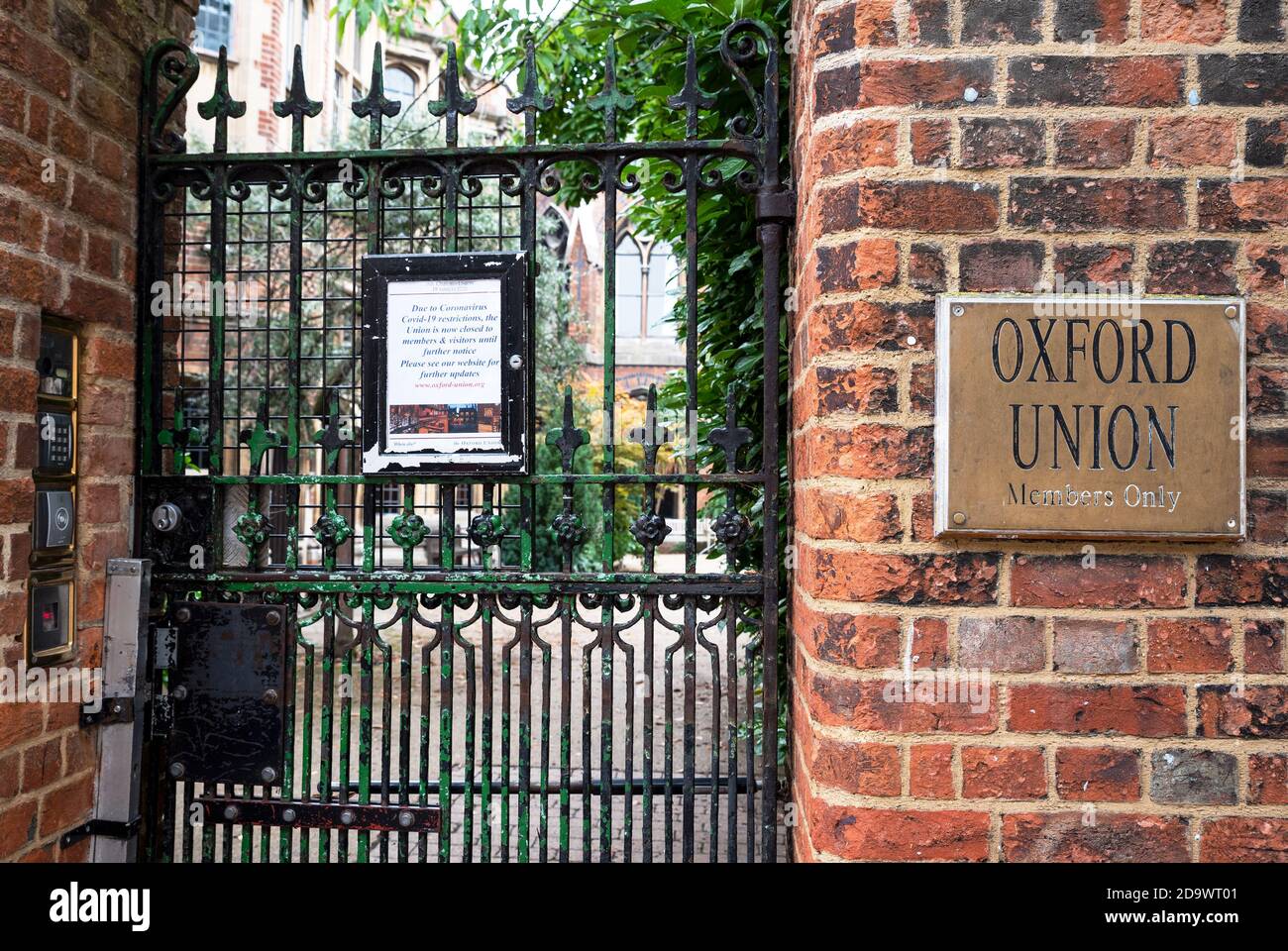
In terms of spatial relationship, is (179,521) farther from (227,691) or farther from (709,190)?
(709,190)

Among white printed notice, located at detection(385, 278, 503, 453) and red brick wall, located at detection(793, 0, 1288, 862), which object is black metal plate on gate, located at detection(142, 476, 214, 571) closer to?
white printed notice, located at detection(385, 278, 503, 453)

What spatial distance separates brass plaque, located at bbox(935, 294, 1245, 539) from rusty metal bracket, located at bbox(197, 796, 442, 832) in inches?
61.1

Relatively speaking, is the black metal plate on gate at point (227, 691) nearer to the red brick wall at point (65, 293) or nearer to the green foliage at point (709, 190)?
the red brick wall at point (65, 293)

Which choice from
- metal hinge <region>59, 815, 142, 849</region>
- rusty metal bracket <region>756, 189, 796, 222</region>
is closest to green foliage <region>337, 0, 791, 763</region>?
rusty metal bracket <region>756, 189, 796, 222</region>

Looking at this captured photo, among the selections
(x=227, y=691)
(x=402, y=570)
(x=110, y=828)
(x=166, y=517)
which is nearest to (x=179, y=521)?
(x=166, y=517)

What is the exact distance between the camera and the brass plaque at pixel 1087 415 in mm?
1732

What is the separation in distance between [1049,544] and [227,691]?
2.13 metres

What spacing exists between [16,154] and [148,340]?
0.56m

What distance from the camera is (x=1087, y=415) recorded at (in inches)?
69.4

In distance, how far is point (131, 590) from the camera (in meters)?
2.39

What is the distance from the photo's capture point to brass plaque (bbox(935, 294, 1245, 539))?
173cm

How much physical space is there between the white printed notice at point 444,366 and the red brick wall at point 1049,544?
95cm

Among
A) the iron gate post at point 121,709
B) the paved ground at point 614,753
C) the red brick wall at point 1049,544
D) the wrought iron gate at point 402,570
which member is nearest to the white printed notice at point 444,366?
the wrought iron gate at point 402,570
